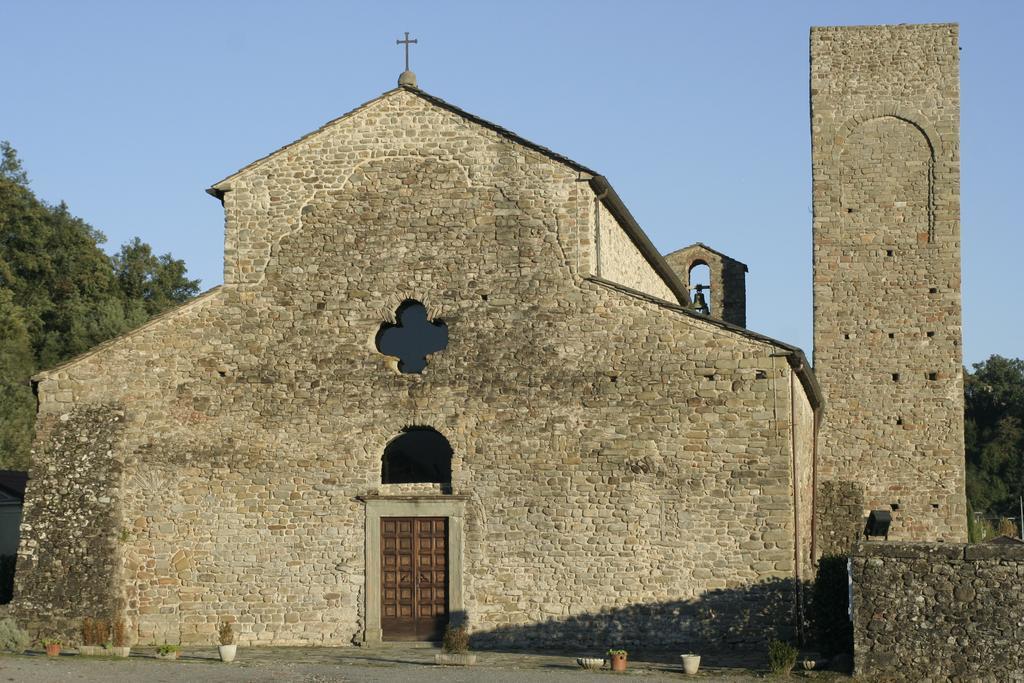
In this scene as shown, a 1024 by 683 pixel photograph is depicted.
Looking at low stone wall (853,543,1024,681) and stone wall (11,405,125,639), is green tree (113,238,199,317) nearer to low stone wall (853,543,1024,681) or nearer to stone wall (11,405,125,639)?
stone wall (11,405,125,639)

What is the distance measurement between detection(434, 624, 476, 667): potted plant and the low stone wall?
4821 mm

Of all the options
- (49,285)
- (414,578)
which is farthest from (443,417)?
(49,285)

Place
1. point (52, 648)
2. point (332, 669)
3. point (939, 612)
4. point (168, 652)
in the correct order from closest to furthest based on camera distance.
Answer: point (939, 612) < point (332, 669) < point (168, 652) < point (52, 648)

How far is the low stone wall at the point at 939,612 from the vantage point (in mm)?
14562

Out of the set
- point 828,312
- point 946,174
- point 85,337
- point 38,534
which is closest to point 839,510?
point 828,312

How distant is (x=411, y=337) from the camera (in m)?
20.2

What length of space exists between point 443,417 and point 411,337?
1.51 meters

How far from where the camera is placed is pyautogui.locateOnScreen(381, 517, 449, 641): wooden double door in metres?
19.0

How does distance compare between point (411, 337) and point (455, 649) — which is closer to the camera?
point (455, 649)

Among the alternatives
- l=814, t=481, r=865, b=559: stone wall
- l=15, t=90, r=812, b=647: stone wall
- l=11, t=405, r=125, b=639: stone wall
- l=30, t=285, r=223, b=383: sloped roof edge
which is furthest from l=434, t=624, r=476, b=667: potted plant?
l=814, t=481, r=865, b=559: stone wall

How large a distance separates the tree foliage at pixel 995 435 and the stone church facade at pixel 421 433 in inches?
1693

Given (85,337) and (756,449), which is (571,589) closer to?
(756,449)

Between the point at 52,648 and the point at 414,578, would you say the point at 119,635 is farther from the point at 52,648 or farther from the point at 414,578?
the point at 414,578

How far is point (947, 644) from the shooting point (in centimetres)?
1467
